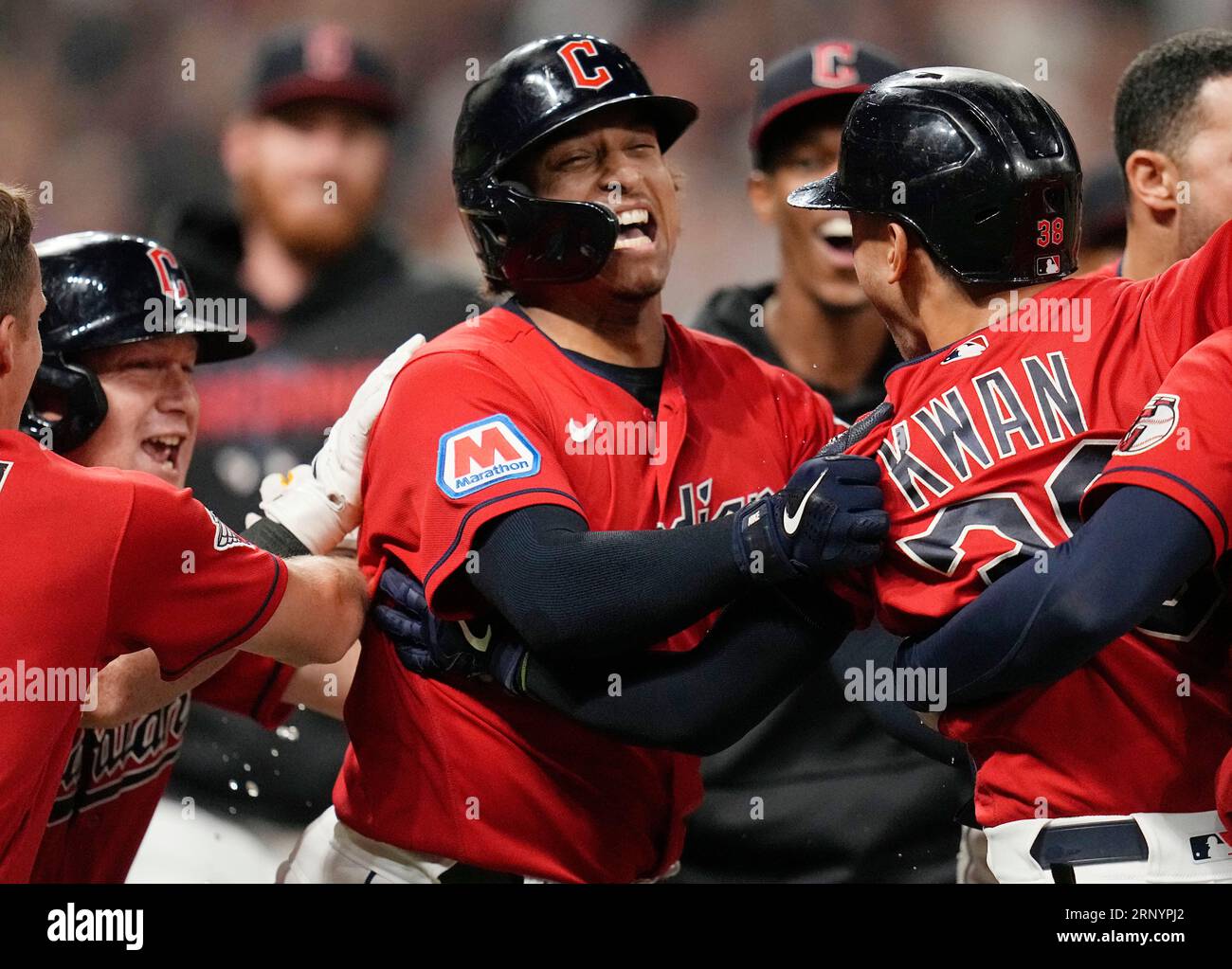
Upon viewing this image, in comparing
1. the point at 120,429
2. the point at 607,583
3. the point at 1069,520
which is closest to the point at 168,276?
the point at 120,429

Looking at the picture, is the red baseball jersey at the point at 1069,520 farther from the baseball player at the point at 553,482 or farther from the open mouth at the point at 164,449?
the open mouth at the point at 164,449

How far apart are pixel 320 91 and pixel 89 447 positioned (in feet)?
5.64

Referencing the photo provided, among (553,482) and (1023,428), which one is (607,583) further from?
(1023,428)

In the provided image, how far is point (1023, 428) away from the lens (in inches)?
63.7

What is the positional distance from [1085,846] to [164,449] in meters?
1.60

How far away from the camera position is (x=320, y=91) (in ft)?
12.2

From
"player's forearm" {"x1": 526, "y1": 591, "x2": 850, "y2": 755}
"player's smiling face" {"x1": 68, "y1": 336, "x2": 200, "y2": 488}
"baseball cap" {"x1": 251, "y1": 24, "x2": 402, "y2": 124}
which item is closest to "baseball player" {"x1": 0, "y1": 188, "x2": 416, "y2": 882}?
"player's forearm" {"x1": 526, "y1": 591, "x2": 850, "y2": 755}

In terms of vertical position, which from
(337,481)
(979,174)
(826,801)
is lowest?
(826,801)

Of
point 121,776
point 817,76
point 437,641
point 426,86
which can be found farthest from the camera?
point 426,86

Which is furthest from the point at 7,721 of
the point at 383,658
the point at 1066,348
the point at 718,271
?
the point at 718,271

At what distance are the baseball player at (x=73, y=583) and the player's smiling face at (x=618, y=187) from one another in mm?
669

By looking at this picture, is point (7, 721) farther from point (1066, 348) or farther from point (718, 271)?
point (718, 271)

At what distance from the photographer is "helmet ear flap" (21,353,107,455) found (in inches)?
88.4

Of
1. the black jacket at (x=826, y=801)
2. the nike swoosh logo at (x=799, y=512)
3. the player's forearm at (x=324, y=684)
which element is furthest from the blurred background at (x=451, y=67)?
the nike swoosh logo at (x=799, y=512)
